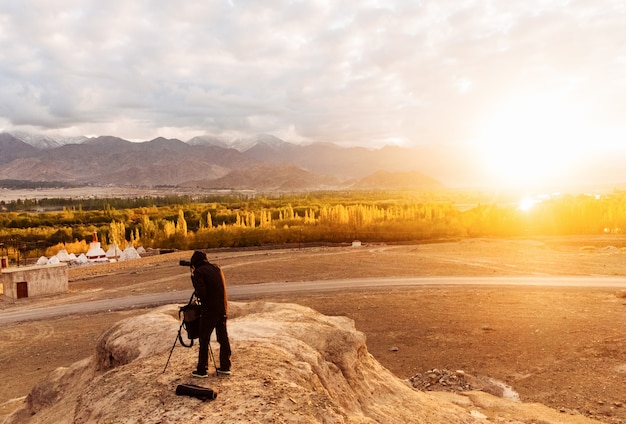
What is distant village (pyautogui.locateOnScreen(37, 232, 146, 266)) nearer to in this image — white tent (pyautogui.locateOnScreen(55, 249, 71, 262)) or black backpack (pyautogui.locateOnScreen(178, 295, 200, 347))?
white tent (pyautogui.locateOnScreen(55, 249, 71, 262))

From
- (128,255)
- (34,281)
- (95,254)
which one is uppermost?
Result: (95,254)

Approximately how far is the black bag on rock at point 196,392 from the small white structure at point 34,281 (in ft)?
96.8

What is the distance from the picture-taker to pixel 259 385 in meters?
7.86

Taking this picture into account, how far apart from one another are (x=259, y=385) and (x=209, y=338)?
123 cm

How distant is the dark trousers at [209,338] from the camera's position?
816 cm

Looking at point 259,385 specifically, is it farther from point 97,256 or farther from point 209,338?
point 97,256

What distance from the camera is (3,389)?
658 inches

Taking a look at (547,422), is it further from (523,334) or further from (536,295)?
(536,295)

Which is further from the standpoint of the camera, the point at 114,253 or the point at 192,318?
the point at 114,253

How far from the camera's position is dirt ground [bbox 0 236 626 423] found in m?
16.4

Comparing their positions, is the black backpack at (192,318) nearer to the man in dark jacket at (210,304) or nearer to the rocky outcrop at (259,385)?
the man in dark jacket at (210,304)

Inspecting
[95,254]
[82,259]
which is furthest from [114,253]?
[82,259]

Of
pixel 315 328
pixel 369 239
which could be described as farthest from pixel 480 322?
pixel 369 239

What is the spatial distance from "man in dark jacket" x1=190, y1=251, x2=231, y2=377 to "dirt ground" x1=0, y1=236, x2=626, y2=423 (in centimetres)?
100
